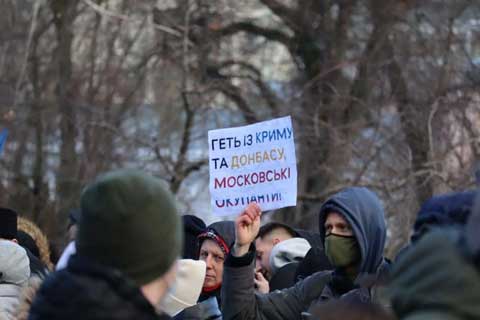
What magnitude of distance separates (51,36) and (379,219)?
13.2 m

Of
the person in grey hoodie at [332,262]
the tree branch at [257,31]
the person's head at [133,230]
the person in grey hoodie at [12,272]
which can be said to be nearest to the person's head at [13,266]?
the person in grey hoodie at [12,272]

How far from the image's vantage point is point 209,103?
50.4 feet

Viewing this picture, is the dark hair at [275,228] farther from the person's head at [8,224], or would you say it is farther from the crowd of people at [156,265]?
the crowd of people at [156,265]

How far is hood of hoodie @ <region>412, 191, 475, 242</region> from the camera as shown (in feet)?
11.2

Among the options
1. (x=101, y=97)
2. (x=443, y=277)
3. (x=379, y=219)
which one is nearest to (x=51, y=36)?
(x=101, y=97)

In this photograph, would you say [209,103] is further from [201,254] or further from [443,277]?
[443,277]

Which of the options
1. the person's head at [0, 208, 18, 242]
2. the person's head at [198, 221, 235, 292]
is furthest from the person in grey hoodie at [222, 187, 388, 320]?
the person's head at [0, 208, 18, 242]

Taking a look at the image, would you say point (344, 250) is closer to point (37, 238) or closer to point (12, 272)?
point (12, 272)

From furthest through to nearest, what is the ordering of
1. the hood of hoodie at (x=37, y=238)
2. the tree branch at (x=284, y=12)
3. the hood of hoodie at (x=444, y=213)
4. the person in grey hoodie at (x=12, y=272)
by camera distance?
1. the tree branch at (x=284, y=12)
2. the hood of hoodie at (x=37, y=238)
3. the person in grey hoodie at (x=12, y=272)
4. the hood of hoodie at (x=444, y=213)

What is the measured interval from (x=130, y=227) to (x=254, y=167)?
8.31 ft

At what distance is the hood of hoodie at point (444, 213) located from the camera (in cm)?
340

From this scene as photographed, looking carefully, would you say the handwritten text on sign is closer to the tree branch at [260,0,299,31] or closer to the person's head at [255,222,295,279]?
the person's head at [255,222,295,279]

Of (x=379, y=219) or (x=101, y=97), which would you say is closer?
(x=379, y=219)

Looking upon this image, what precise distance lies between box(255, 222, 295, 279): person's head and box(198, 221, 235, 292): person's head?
3.19 ft
